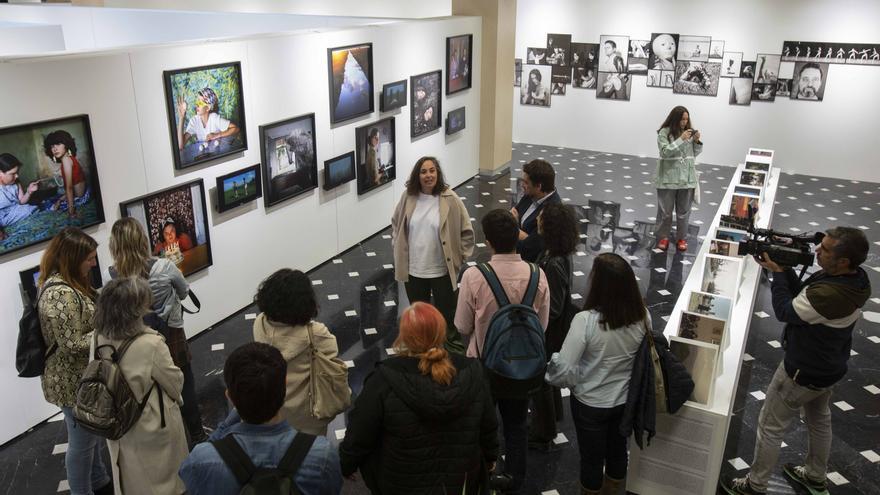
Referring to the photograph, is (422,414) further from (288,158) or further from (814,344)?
(288,158)

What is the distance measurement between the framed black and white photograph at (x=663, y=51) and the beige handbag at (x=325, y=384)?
42.6 ft

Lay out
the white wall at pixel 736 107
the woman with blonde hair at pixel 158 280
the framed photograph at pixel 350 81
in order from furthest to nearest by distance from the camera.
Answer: the white wall at pixel 736 107, the framed photograph at pixel 350 81, the woman with blonde hair at pixel 158 280

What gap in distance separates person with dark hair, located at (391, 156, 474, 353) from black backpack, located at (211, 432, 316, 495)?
11.1 ft

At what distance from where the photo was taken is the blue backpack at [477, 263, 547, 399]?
161 inches

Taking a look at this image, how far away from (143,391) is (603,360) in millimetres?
2650

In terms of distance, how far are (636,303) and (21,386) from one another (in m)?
4.91

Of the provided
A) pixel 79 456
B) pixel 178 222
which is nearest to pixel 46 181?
pixel 178 222

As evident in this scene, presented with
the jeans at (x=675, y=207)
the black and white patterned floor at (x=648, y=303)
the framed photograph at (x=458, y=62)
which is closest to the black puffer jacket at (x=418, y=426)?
the black and white patterned floor at (x=648, y=303)

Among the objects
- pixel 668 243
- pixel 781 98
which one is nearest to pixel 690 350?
pixel 668 243

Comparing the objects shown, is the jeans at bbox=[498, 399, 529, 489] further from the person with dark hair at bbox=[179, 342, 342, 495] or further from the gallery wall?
the gallery wall

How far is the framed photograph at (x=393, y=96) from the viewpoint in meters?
9.88

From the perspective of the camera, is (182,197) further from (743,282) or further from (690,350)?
(743,282)

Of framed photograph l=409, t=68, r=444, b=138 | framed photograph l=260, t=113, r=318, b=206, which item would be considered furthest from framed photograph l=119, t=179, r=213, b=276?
framed photograph l=409, t=68, r=444, b=138

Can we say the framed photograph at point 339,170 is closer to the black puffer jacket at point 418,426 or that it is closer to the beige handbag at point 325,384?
the beige handbag at point 325,384
